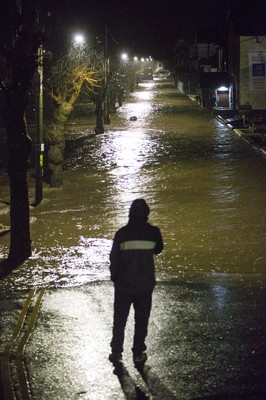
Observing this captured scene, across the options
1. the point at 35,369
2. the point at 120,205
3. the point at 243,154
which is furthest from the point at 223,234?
the point at 243,154

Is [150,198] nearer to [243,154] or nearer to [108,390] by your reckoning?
[243,154]

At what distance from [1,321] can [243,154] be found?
20.4 meters

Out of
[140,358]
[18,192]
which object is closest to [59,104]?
[18,192]

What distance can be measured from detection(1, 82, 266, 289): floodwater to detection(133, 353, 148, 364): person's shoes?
3.41 meters

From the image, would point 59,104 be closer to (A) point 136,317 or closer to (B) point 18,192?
(B) point 18,192

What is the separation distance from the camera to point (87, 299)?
27.5 feet

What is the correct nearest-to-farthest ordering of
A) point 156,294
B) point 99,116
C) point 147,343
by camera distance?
point 147,343, point 156,294, point 99,116

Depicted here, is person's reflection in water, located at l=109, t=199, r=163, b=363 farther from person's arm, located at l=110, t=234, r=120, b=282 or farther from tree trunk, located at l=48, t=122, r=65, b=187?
tree trunk, located at l=48, t=122, r=65, b=187

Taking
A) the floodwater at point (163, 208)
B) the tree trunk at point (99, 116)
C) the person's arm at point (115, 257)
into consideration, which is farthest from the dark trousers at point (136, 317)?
the tree trunk at point (99, 116)

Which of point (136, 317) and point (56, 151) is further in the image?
point (56, 151)

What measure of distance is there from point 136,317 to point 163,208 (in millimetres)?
10197

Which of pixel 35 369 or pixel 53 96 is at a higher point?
pixel 53 96

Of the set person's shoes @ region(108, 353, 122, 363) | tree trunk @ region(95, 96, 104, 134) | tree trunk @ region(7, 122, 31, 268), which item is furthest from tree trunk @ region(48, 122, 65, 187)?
tree trunk @ region(95, 96, 104, 134)

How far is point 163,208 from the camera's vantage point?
16.4m
